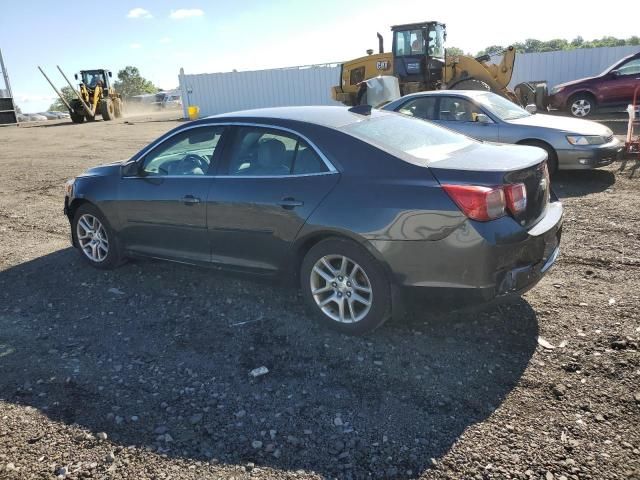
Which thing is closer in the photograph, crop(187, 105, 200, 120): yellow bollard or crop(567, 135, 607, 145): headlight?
crop(567, 135, 607, 145): headlight

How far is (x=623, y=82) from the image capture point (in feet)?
52.7

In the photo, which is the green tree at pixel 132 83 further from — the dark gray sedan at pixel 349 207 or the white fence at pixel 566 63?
the dark gray sedan at pixel 349 207

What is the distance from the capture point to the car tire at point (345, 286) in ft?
11.8

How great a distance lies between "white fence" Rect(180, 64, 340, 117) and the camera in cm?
2903

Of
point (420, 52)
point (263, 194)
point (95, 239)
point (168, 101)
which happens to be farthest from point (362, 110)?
point (168, 101)

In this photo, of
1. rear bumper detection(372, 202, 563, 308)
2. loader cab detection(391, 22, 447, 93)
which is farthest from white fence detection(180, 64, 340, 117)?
rear bumper detection(372, 202, 563, 308)

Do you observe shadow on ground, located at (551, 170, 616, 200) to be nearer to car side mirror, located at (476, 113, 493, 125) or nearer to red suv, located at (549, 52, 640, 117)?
car side mirror, located at (476, 113, 493, 125)

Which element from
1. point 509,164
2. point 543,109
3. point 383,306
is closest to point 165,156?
point 383,306

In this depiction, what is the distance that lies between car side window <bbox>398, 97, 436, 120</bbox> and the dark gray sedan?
15.3 ft

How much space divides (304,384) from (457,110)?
6.62 m

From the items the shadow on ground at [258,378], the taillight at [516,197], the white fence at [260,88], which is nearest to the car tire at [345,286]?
the shadow on ground at [258,378]

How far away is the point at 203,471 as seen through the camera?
2.63m

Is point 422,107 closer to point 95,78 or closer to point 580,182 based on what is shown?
point 580,182

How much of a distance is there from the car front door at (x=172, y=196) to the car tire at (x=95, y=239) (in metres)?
0.25
